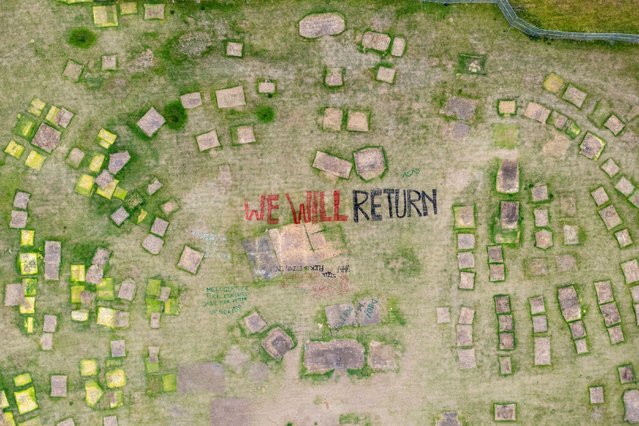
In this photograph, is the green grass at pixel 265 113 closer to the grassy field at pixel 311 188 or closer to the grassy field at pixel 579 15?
the grassy field at pixel 311 188

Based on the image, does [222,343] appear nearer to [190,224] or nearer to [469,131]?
[190,224]

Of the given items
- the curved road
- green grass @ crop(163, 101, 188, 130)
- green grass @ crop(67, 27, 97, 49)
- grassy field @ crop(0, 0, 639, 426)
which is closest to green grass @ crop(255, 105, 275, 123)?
grassy field @ crop(0, 0, 639, 426)

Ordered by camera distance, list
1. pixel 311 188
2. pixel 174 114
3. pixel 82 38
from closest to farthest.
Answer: pixel 82 38 → pixel 174 114 → pixel 311 188

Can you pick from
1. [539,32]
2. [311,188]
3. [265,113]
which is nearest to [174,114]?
[265,113]

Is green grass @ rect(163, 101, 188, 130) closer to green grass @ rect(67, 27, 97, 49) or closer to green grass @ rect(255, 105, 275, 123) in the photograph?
green grass @ rect(255, 105, 275, 123)

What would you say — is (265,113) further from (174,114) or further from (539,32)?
(539,32)

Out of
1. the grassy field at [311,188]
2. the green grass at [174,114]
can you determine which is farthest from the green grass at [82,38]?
the green grass at [174,114]
